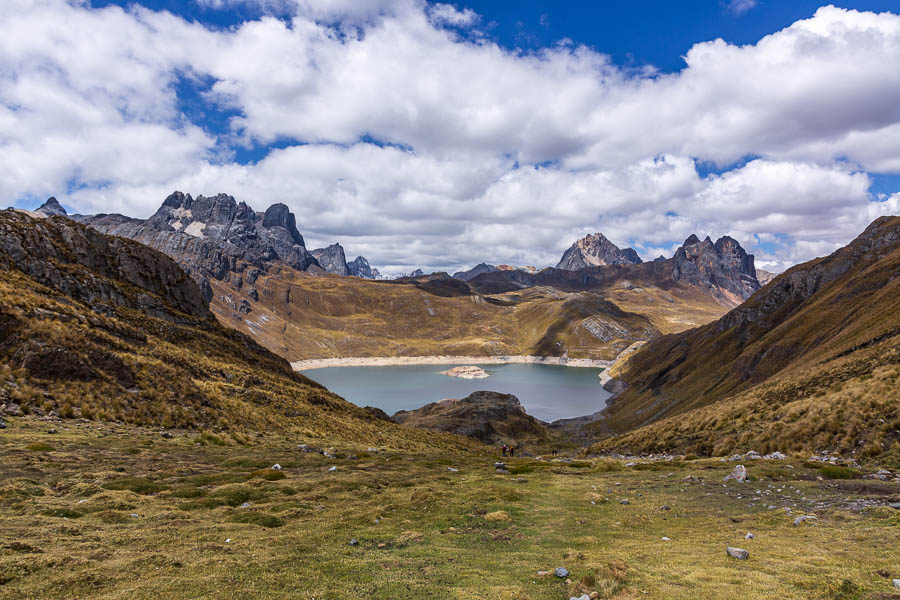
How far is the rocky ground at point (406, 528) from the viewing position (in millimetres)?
11273

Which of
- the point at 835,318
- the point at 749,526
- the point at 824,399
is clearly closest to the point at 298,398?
the point at 749,526

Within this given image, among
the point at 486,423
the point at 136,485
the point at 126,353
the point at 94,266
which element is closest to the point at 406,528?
the point at 136,485

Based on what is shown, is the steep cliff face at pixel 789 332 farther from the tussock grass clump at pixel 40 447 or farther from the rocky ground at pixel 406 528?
the tussock grass clump at pixel 40 447

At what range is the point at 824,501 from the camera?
1953 cm

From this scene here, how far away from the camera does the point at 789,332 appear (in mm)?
85688

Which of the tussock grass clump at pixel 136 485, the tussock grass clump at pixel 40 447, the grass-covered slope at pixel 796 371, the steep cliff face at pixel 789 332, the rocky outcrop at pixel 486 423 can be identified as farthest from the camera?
the rocky outcrop at pixel 486 423

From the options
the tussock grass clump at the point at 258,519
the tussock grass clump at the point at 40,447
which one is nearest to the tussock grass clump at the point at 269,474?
the tussock grass clump at the point at 258,519

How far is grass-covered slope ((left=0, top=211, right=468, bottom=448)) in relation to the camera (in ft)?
111

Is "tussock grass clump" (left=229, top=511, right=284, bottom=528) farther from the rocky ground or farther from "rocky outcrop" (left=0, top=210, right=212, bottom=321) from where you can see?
"rocky outcrop" (left=0, top=210, right=212, bottom=321)

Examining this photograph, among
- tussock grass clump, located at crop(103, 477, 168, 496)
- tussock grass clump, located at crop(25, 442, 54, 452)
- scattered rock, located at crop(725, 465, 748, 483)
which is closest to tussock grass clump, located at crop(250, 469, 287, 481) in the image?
tussock grass clump, located at crop(103, 477, 168, 496)

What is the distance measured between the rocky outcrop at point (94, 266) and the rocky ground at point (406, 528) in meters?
36.5

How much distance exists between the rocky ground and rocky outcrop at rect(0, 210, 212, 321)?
120ft

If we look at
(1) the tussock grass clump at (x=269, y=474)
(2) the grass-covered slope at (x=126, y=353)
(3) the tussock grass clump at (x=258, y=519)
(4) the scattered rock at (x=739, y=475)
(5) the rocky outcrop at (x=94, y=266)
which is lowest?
(4) the scattered rock at (x=739, y=475)

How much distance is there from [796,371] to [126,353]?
7819 centimetres
